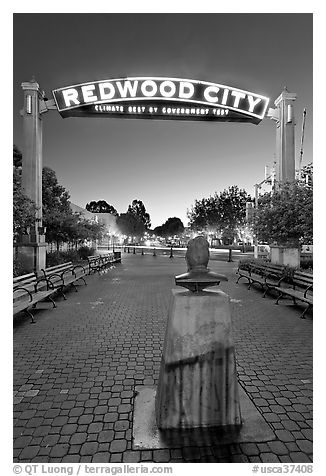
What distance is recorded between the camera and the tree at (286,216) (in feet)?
31.7

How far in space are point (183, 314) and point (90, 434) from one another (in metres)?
1.50

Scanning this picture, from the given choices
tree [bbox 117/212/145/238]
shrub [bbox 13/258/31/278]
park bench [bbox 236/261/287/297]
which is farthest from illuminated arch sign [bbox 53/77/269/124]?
tree [bbox 117/212/145/238]

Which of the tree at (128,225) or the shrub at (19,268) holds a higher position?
the tree at (128,225)

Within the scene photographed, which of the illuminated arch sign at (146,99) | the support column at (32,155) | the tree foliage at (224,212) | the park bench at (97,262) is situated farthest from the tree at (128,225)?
the illuminated arch sign at (146,99)

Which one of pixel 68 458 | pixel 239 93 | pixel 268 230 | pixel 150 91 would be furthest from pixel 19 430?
pixel 239 93

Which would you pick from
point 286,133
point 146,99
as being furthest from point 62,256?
point 286,133

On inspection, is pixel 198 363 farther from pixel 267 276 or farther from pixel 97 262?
pixel 97 262

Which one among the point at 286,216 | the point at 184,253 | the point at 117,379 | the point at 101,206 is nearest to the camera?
the point at 117,379

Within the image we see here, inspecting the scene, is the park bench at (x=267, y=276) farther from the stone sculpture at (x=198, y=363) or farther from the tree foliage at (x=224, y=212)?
the tree foliage at (x=224, y=212)

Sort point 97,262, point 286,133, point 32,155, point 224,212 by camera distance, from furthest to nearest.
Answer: point 224,212 → point 97,262 → point 286,133 → point 32,155

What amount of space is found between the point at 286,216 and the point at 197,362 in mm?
8577

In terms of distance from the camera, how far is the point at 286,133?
13.1 m

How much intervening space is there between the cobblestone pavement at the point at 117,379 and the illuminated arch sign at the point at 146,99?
27.2 ft

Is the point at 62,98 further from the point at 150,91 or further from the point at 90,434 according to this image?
the point at 90,434
